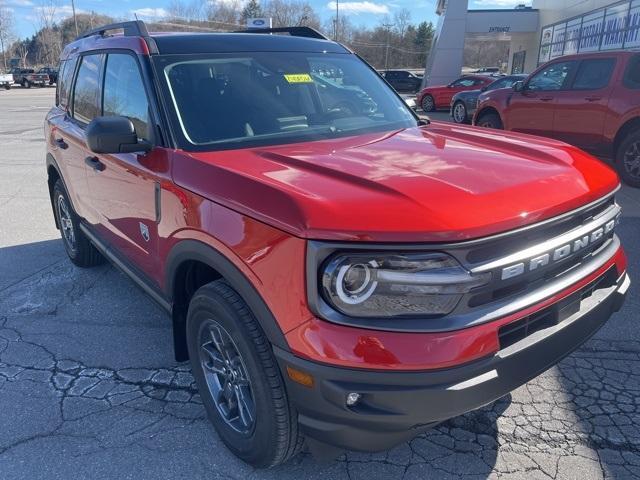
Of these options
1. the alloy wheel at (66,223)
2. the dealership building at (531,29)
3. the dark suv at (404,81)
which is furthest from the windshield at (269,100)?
the dark suv at (404,81)

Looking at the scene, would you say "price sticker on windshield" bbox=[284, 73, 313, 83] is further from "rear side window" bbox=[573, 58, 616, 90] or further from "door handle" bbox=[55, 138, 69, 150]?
"rear side window" bbox=[573, 58, 616, 90]

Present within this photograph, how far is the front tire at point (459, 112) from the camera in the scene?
635 inches

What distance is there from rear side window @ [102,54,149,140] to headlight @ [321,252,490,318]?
1.60 meters

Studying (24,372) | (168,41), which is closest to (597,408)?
(168,41)

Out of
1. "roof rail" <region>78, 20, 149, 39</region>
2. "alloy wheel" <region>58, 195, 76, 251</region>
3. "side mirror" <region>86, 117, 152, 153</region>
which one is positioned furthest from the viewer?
"alloy wheel" <region>58, 195, 76, 251</region>

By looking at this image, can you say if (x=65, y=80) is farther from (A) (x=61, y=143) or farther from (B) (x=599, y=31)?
(B) (x=599, y=31)

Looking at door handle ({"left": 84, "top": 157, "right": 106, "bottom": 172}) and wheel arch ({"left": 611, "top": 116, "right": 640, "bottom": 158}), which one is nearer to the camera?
door handle ({"left": 84, "top": 157, "right": 106, "bottom": 172})

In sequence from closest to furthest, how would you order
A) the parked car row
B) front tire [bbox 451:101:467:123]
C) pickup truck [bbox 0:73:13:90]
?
1. front tire [bbox 451:101:467:123]
2. pickup truck [bbox 0:73:13:90]
3. the parked car row

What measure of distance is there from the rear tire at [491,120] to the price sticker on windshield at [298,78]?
776cm

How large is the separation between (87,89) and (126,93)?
3.43 ft

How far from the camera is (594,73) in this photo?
27.8 ft

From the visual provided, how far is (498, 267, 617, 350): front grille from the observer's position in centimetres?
205

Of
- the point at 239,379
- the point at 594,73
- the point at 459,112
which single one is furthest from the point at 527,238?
the point at 459,112

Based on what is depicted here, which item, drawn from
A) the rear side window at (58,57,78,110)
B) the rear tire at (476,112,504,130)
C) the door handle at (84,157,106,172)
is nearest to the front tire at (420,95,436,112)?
the rear tire at (476,112,504,130)
